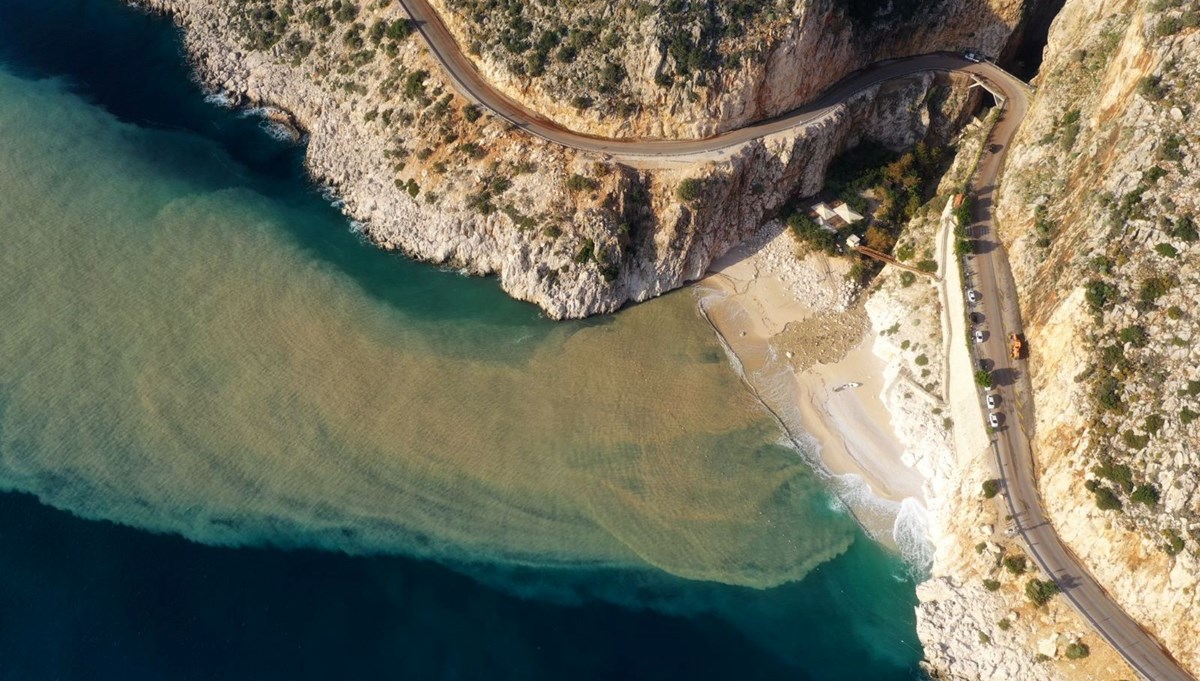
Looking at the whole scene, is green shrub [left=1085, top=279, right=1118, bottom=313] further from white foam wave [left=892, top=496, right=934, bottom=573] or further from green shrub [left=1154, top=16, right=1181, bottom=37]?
green shrub [left=1154, top=16, right=1181, bottom=37]

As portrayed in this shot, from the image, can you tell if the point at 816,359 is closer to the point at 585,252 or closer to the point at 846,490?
the point at 846,490

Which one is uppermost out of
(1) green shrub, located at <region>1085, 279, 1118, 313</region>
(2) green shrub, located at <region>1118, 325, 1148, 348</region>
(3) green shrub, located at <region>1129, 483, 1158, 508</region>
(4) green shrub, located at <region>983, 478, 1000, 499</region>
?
(1) green shrub, located at <region>1085, 279, 1118, 313</region>

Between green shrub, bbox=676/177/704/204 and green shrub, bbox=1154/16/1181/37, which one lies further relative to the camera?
green shrub, bbox=676/177/704/204

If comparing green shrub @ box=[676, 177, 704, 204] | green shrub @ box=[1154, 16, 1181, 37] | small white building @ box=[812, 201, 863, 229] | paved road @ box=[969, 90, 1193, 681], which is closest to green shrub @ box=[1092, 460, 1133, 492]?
paved road @ box=[969, 90, 1193, 681]

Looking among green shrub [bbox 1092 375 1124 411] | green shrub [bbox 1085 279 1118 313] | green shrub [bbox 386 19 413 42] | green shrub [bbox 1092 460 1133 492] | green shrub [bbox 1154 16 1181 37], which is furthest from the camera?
green shrub [bbox 386 19 413 42]

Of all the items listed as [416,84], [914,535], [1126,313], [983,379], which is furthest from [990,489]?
[416,84]

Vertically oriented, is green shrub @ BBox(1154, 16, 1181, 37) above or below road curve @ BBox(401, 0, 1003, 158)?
above
